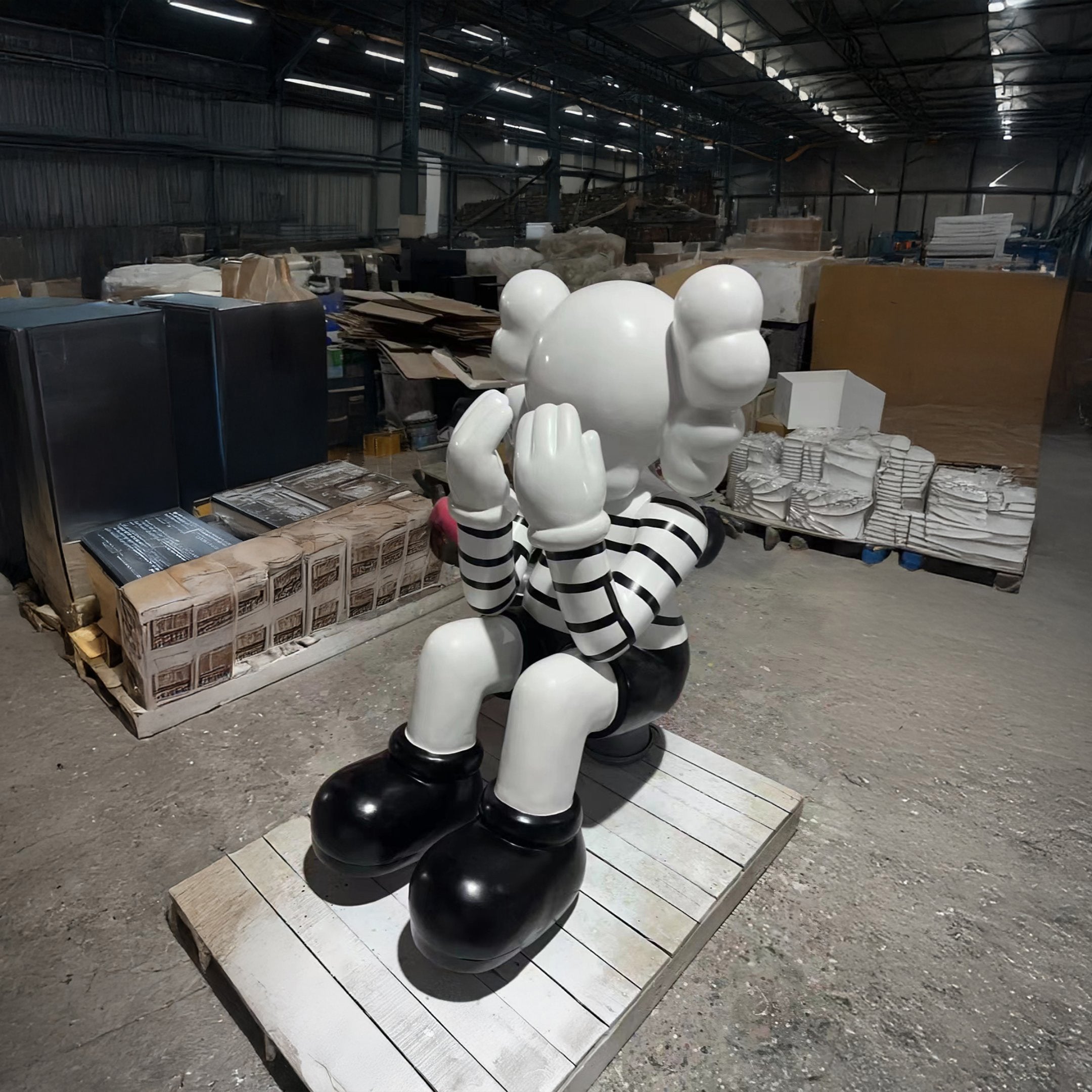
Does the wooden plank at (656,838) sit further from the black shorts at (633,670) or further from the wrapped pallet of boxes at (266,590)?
the wrapped pallet of boxes at (266,590)

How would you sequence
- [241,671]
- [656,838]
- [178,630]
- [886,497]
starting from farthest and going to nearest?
[886,497]
[241,671]
[178,630]
[656,838]

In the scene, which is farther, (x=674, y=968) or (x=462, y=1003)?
(x=674, y=968)

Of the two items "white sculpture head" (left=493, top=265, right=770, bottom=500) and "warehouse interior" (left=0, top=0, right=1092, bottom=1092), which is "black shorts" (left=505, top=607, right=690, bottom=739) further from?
"white sculpture head" (left=493, top=265, right=770, bottom=500)

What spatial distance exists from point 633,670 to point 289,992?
0.92m

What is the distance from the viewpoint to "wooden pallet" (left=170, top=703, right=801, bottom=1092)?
1.40m

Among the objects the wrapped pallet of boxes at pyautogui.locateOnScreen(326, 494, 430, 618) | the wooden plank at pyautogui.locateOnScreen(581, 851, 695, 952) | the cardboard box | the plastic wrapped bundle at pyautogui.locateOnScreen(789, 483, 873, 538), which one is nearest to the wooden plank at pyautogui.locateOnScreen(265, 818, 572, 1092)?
the wooden plank at pyautogui.locateOnScreen(581, 851, 695, 952)

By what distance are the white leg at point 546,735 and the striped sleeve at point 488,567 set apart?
200 millimetres

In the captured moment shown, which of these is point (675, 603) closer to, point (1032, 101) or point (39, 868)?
point (39, 868)

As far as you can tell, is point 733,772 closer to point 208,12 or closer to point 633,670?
point 633,670

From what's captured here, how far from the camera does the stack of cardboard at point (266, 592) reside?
247 cm

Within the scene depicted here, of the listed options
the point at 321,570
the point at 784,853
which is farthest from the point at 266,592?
the point at 784,853

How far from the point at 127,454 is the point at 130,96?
870 cm

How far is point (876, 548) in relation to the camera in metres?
4.16

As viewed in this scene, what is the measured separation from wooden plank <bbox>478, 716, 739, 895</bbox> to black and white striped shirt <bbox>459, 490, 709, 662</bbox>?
18.2 inches
